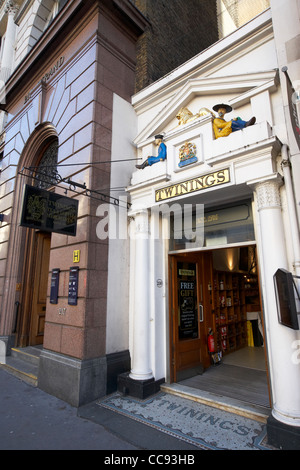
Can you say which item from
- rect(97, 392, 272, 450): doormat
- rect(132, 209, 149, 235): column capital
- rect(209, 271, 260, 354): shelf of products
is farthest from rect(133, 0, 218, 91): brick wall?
rect(97, 392, 272, 450): doormat

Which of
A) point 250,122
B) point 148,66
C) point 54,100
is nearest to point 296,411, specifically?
point 250,122

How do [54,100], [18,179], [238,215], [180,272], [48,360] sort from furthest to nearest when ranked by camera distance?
[18,179] → [54,100] → [180,272] → [48,360] → [238,215]

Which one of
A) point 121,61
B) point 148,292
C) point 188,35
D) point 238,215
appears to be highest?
point 188,35

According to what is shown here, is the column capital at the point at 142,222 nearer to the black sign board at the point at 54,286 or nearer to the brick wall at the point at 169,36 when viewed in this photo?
the black sign board at the point at 54,286

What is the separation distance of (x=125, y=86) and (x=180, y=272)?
512cm

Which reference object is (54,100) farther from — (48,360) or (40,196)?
(48,360)

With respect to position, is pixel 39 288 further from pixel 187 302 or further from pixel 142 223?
pixel 187 302

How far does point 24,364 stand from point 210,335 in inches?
194

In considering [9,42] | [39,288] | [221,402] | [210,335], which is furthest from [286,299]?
[9,42]

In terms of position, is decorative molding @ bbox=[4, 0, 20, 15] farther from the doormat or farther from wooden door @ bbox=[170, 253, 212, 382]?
the doormat

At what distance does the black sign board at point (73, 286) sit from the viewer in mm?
5559

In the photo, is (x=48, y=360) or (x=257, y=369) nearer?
(x=48, y=360)

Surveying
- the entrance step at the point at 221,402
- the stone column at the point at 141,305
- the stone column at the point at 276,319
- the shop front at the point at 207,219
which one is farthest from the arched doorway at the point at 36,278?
the stone column at the point at 276,319
